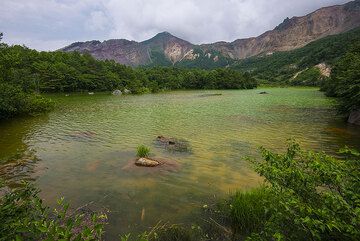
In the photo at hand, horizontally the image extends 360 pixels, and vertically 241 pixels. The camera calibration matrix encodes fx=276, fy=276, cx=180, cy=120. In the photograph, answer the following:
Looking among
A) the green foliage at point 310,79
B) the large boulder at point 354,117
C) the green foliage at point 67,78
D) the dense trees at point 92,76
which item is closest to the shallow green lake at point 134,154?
the large boulder at point 354,117

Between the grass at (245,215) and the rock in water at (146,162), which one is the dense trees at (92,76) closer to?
the rock in water at (146,162)

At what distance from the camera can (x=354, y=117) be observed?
107 feet

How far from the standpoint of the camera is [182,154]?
19641 millimetres

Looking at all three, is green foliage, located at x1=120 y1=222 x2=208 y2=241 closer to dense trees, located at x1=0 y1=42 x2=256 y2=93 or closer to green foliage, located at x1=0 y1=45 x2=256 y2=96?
dense trees, located at x1=0 y1=42 x2=256 y2=93

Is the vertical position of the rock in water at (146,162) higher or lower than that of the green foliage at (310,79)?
higher

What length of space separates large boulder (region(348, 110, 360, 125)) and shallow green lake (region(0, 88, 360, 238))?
4.00 feet

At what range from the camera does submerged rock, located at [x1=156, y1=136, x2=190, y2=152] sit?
21.0 m

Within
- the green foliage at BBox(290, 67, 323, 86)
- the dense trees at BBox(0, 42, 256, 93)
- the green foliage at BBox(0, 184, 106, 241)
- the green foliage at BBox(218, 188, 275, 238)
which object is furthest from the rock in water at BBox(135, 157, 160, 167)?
the green foliage at BBox(290, 67, 323, 86)

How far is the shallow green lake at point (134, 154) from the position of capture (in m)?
12.2

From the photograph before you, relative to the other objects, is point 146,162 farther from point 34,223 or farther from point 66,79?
point 66,79

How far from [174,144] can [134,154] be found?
379 centimetres

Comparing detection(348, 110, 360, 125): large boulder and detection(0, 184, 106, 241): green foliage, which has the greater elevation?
detection(0, 184, 106, 241): green foliage

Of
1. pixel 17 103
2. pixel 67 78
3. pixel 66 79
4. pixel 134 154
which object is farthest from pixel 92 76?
pixel 134 154

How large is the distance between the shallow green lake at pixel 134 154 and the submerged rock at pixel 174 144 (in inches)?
25.4
